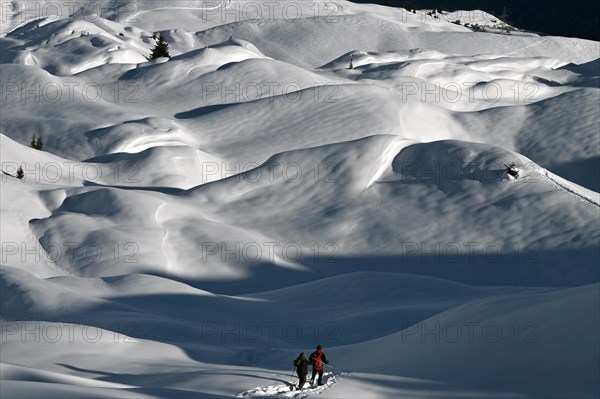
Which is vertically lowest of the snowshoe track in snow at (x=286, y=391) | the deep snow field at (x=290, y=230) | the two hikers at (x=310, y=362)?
the snowshoe track in snow at (x=286, y=391)

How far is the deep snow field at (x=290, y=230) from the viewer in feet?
40.0

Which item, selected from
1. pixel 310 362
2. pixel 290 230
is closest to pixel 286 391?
pixel 310 362

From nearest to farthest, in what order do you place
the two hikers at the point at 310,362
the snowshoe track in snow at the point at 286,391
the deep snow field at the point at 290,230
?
the snowshoe track in snow at the point at 286,391 → the two hikers at the point at 310,362 → the deep snow field at the point at 290,230

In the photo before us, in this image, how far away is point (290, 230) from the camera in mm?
22375

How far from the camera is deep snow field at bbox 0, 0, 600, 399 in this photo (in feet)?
40.0

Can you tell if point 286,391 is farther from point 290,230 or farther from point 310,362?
point 290,230

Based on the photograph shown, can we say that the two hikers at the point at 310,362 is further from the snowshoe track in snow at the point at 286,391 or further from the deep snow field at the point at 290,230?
the deep snow field at the point at 290,230

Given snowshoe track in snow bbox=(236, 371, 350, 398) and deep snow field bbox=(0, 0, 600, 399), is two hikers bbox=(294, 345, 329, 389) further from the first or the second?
deep snow field bbox=(0, 0, 600, 399)

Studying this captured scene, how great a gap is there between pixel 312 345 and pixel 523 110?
17.8 meters

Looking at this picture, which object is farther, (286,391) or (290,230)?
(290,230)

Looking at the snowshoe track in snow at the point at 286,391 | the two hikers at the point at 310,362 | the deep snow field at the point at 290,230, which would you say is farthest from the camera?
the deep snow field at the point at 290,230

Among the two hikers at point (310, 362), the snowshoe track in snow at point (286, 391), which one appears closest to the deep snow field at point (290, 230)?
the snowshoe track in snow at point (286, 391)

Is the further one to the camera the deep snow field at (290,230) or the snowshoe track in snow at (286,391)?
the deep snow field at (290,230)

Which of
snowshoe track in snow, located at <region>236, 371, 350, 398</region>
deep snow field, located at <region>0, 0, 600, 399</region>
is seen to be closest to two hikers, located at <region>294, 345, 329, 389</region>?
snowshoe track in snow, located at <region>236, 371, 350, 398</region>
